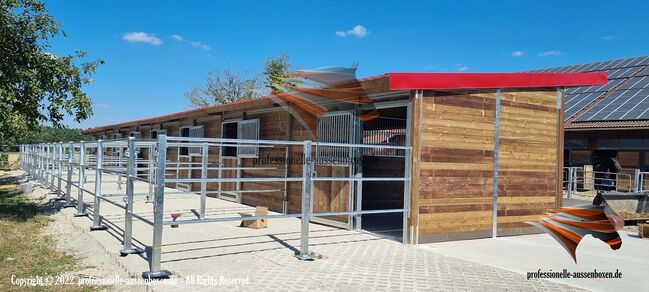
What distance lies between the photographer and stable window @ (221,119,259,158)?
10.3 m

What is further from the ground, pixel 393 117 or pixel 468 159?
pixel 393 117

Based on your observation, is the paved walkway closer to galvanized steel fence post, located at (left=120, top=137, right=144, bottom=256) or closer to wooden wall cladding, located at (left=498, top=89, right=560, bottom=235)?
galvanized steel fence post, located at (left=120, top=137, right=144, bottom=256)

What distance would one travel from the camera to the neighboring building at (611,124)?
47.3 ft

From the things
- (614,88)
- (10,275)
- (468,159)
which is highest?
(614,88)

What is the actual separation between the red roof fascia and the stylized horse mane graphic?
197cm

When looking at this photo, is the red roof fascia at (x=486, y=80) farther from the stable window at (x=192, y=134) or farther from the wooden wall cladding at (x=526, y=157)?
the stable window at (x=192, y=134)

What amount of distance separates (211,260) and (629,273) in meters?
4.59

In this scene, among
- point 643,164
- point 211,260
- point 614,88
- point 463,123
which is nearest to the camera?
point 211,260

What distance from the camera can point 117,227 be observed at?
7098 mm

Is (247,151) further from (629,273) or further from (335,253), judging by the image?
(629,273)

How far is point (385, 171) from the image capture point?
9273 millimetres

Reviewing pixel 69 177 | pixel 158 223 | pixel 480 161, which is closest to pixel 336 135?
pixel 480 161

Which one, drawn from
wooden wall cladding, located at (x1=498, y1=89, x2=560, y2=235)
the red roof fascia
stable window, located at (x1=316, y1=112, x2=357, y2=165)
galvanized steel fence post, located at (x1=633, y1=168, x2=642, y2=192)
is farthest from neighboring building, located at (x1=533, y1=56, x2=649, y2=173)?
stable window, located at (x1=316, y1=112, x2=357, y2=165)

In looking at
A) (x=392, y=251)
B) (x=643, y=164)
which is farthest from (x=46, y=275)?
(x=643, y=164)
